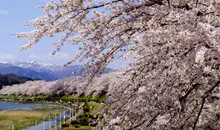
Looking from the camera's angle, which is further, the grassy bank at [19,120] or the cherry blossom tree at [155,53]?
the grassy bank at [19,120]

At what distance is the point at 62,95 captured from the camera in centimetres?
8544

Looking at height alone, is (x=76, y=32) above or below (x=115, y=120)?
above

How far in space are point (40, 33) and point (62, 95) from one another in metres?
80.8

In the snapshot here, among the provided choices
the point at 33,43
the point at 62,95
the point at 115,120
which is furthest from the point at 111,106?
the point at 62,95

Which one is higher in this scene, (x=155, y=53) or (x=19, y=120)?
(x=155, y=53)

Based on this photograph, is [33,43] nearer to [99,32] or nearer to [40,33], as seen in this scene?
[40,33]

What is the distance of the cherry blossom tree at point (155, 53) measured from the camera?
3936 millimetres

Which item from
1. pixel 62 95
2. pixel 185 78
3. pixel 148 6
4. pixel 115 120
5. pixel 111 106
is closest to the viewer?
pixel 185 78

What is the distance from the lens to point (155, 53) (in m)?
4.90

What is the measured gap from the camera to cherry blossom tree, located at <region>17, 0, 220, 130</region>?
3.94m

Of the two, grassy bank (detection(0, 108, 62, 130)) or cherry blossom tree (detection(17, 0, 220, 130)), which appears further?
grassy bank (detection(0, 108, 62, 130))

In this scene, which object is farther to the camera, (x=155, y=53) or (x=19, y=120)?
(x=19, y=120)

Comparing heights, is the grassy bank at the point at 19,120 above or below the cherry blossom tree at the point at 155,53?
below

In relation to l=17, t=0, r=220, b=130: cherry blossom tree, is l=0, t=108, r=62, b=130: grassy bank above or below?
below
